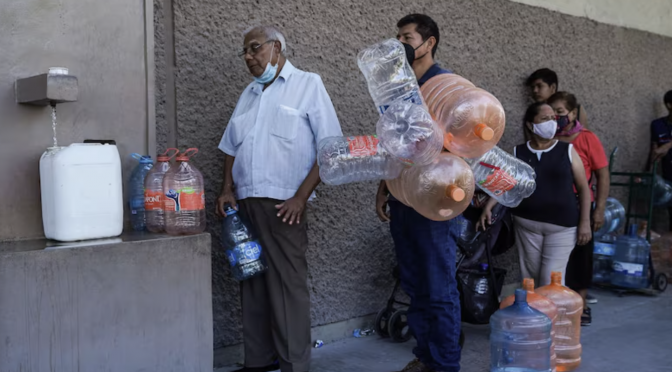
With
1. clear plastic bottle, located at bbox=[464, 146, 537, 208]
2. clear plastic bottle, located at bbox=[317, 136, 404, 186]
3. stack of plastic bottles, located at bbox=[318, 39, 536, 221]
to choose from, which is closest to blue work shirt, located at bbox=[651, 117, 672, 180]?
clear plastic bottle, located at bbox=[464, 146, 537, 208]

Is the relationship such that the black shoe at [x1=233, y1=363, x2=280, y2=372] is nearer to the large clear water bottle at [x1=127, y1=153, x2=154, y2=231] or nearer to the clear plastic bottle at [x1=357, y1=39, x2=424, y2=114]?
the large clear water bottle at [x1=127, y1=153, x2=154, y2=231]

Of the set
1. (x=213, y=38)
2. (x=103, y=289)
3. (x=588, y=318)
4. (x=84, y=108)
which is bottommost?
(x=588, y=318)

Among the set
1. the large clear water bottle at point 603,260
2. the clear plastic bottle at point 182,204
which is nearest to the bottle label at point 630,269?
the large clear water bottle at point 603,260

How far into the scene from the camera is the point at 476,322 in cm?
452

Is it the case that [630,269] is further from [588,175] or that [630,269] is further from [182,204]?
[182,204]

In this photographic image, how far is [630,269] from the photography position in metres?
6.25

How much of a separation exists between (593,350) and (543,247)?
78cm

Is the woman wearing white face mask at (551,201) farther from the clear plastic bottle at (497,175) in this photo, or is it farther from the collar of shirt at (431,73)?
the collar of shirt at (431,73)

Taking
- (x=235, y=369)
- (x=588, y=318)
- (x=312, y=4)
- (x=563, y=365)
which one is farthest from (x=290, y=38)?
(x=588, y=318)

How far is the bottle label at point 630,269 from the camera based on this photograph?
6233 millimetres

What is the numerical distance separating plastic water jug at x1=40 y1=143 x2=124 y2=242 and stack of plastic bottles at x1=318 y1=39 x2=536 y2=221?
1.00m

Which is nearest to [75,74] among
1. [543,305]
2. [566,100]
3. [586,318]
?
[543,305]

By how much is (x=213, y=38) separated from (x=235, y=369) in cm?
200

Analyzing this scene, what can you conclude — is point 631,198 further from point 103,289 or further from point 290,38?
point 103,289
